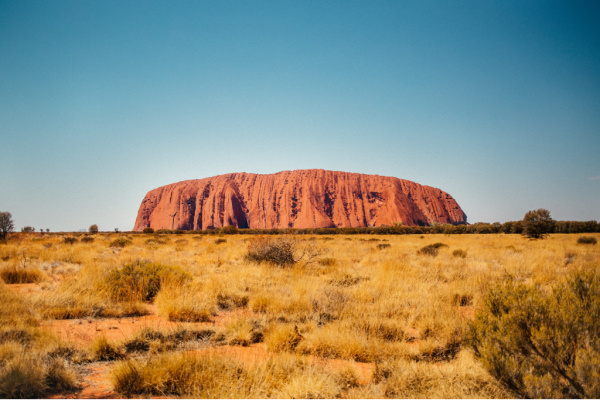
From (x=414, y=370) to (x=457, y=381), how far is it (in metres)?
0.42

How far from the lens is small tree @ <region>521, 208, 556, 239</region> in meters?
29.7

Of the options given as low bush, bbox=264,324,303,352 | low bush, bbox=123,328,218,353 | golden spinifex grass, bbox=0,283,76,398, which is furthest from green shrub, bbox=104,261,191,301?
low bush, bbox=264,324,303,352

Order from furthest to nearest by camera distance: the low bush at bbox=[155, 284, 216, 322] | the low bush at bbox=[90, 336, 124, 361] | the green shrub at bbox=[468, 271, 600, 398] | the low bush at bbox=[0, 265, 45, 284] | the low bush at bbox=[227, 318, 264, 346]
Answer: the low bush at bbox=[0, 265, 45, 284] → the low bush at bbox=[155, 284, 216, 322] → the low bush at bbox=[227, 318, 264, 346] → the low bush at bbox=[90, 336, 124, 361] → the green shrub at bbox=[468, 271, 600, 398]

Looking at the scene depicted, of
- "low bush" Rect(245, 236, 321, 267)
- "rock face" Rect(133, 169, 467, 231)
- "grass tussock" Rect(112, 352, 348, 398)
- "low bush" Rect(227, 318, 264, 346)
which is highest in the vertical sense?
"rock face" Rect(133, 169, 467, 231)

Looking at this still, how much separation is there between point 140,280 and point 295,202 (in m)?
122

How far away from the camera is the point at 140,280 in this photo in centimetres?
731

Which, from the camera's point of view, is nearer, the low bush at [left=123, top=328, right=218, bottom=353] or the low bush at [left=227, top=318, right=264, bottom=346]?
the low bush at [left=123, top=328, right=218, bottom=353]

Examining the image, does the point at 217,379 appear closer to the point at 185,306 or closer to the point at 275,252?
the point at 185,306

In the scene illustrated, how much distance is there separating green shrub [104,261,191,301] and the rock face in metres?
108

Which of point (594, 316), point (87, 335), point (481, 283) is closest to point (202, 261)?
point (87, 335)

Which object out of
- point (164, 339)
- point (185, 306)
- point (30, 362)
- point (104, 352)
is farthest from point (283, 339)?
point (30, 362)

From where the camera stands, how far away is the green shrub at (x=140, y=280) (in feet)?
22.7

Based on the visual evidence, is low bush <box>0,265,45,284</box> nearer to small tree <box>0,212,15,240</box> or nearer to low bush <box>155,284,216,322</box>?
low bush <box>155,284,216,322</box>

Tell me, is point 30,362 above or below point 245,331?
above
